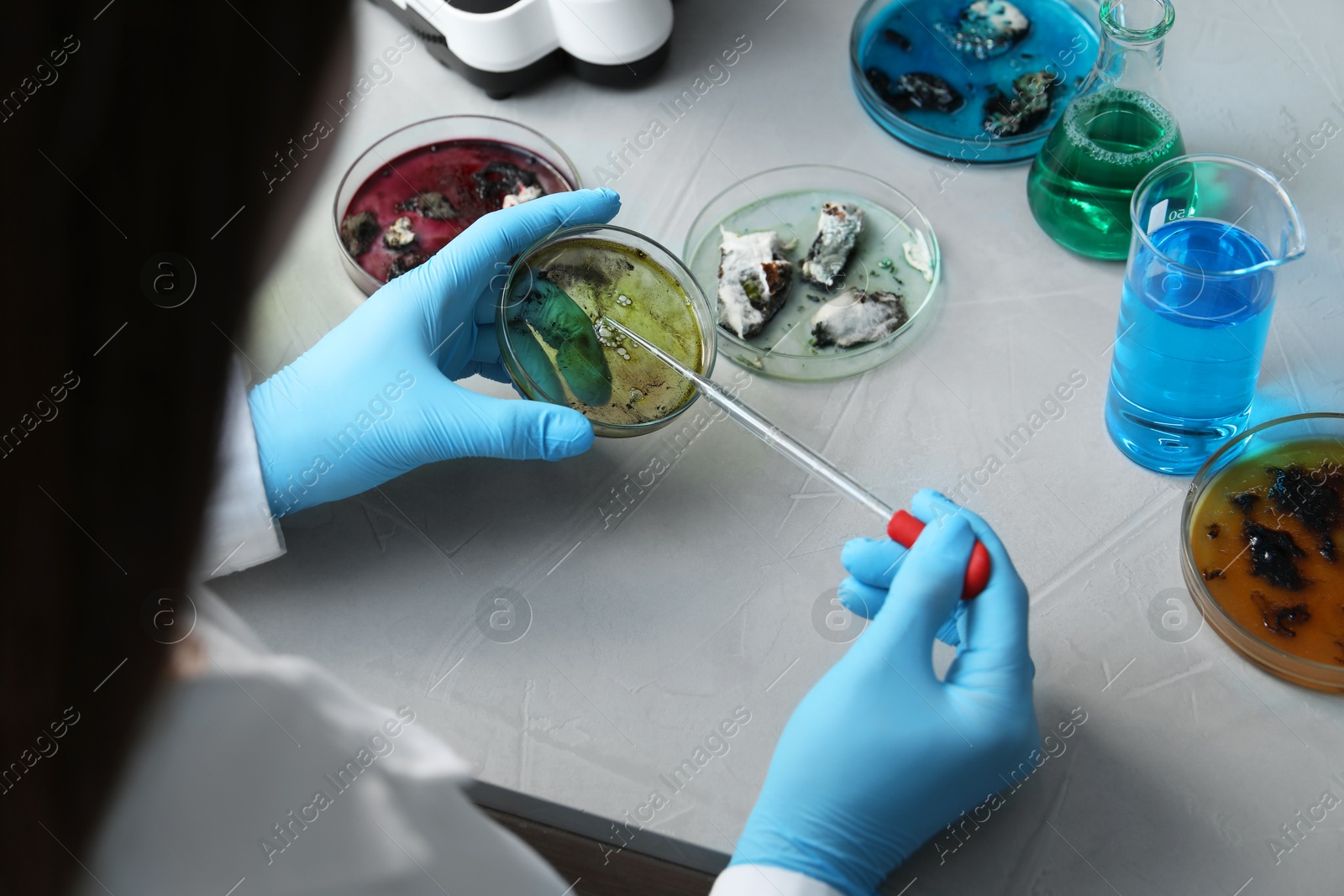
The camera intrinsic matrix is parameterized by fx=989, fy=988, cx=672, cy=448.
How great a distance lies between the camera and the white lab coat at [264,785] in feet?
4.45

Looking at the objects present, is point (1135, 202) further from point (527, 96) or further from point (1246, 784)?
point (527, 96)

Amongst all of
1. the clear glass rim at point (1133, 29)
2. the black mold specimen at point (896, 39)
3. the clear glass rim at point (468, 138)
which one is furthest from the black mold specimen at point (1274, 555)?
the clear glass rim at point (468, 138)

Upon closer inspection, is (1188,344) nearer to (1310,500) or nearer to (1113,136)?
(1310,500)

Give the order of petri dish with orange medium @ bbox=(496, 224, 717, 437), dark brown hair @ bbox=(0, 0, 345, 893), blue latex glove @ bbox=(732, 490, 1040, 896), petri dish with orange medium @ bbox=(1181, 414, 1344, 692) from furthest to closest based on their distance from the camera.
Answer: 1. dark brown hair @ bbox=(0, 0, 345, 893)
2. petri dish with orange medium @ bbox=(496, 224, 717, 437)
3. petri dish with orange medium @ bbox=(1181, 414, 1344, 692)
4. blue latex glove @ bbox=(732, 490, 1040, 896)

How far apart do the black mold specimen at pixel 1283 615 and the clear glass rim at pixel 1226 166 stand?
41cm

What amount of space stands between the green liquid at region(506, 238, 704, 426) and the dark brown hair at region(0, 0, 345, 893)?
536 millimetres

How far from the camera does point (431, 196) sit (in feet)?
5.46

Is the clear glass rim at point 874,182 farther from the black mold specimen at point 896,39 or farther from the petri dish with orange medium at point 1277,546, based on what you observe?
the petri dish with orange medium at point 1277,546

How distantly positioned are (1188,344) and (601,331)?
0.74 m

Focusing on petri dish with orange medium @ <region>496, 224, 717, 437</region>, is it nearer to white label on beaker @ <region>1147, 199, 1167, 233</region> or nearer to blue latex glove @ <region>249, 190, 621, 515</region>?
blue latex glove @ <region>249, 190, 621, 515</region>

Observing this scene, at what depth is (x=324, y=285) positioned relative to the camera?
1643 millimetres

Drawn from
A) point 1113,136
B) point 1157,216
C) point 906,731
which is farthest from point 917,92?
point 906,731

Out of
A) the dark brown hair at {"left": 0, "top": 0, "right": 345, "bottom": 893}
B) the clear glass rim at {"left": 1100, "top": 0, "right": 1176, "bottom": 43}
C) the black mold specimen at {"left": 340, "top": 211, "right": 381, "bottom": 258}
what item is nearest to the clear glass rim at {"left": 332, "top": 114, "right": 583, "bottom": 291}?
the black mold specimen at {"left": 340, "top": 211, "right": 381, "bottom": 258}

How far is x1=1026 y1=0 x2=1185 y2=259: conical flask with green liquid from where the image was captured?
134 centimetres
